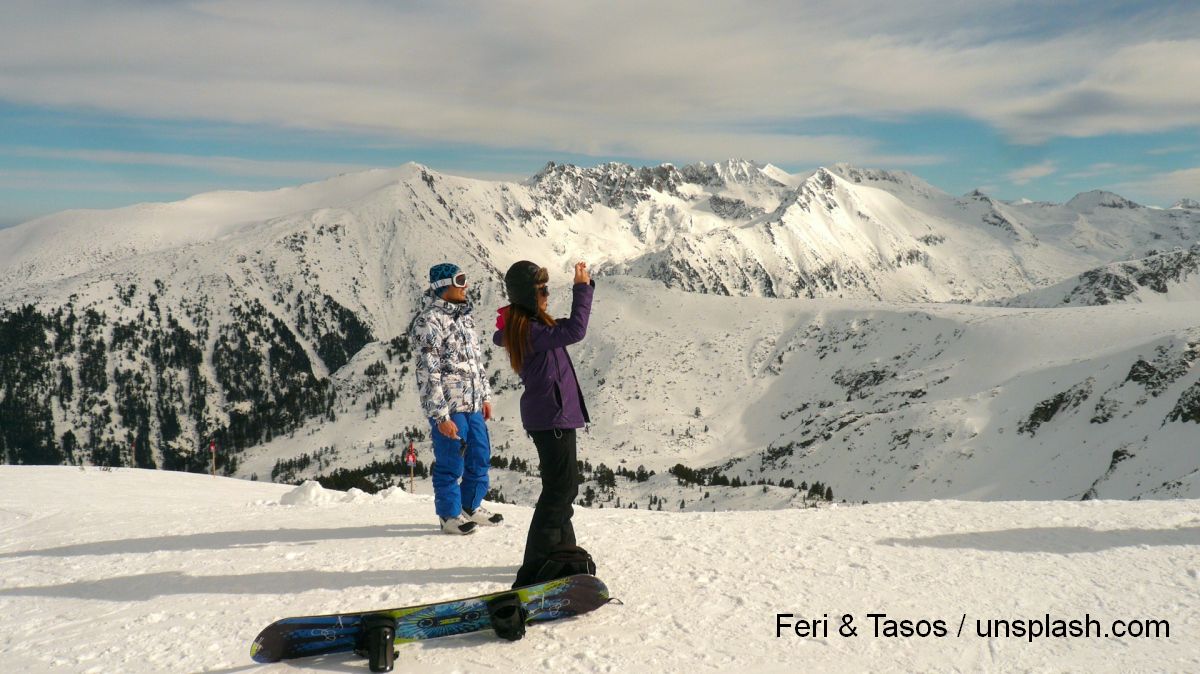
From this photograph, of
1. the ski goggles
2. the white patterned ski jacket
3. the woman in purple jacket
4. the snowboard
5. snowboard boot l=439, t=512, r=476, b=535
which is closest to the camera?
the snowboard

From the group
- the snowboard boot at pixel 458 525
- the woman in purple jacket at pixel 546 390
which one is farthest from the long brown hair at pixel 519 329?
the snowboard boot at pixel 458 525

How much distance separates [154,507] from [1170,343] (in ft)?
254

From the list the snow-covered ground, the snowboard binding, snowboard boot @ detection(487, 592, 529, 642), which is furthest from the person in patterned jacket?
Result: the snowboard binding

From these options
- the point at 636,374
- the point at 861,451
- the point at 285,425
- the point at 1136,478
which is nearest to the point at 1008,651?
the point at 1136,478

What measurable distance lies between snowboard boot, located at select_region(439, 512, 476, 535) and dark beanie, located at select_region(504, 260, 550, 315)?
12.3ft

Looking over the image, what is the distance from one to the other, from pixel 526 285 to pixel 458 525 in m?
4.05

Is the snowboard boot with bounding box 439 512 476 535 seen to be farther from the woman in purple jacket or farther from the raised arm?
the raised arm

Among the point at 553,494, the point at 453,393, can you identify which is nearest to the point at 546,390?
the point at 553,494

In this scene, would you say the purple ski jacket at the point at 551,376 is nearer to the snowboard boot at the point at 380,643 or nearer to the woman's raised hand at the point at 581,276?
the woman's raised hand at the point at 581,276

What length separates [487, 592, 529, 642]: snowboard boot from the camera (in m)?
5.56

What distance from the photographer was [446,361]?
841 cm

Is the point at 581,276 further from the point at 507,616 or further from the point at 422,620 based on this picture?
the point at 422,620

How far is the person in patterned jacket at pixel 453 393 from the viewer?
8188 millimetres

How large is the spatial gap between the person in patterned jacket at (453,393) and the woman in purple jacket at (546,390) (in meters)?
1.81
